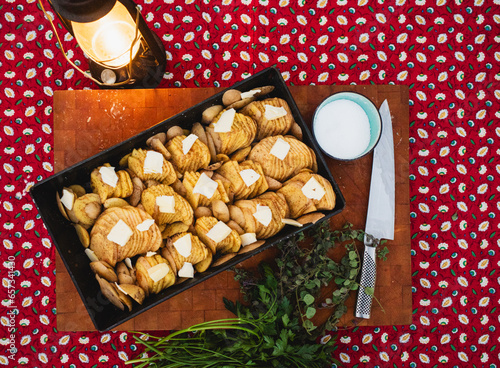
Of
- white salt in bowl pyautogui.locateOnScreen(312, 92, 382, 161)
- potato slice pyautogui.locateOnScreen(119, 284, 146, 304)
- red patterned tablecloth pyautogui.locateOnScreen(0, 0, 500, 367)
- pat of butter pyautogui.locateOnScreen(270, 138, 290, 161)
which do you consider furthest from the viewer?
red patterned tablecloth pyautogui.locateOnScreen(0, 0, 500, 367)

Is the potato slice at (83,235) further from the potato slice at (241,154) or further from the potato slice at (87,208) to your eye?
the potato slice at (241,154)

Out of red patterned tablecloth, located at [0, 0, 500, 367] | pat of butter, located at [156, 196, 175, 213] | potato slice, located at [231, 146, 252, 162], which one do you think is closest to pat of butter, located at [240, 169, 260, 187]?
potato slice, located at [231, 146, 252, 162]

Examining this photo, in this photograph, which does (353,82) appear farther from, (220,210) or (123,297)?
(123,297)

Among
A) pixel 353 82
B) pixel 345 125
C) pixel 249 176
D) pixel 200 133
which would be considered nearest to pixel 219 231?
pixel 249 176

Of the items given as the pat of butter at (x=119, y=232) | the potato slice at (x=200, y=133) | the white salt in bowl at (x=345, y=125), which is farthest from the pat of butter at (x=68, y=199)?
the white salt in bowl at (x=345, y=125)

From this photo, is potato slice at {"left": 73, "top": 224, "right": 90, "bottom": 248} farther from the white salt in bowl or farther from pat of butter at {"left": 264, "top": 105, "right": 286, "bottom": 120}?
the white salt in bowl

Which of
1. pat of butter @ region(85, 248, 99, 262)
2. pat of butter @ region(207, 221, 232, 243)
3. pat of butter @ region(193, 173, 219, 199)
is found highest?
pat of butter @ region(193, 173, 219, 199)

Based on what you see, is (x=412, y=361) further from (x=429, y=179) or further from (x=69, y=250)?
(x=69, y=250)
